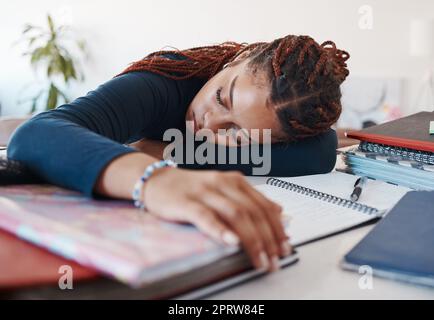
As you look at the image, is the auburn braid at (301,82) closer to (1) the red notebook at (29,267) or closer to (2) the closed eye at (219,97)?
(2) the closed eye at (219,97)

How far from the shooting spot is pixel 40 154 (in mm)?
653

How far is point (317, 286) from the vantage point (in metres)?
0.50

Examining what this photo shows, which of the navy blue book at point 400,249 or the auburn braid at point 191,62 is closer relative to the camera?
the navy blue book at point 400,249

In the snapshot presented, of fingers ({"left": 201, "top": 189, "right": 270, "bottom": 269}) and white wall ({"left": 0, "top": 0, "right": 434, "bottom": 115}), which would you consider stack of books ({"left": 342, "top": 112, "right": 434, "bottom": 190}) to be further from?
white wall ({"left": 0, "top": 0, "right": 434, "bottom": 115})

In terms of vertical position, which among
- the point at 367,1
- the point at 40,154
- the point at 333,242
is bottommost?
the point at 333,242

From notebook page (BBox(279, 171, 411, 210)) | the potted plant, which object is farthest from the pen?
the potted plant

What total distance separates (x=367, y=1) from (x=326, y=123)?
2.14m

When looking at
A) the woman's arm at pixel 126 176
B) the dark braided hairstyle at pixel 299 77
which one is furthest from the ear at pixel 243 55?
the woman's arm at pixel 126 176

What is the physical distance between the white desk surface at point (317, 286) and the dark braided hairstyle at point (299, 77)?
15.1 inches

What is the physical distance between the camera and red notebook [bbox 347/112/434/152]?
922mm

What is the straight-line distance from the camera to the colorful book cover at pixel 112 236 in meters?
0.38

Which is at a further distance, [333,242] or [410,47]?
[410,47]
